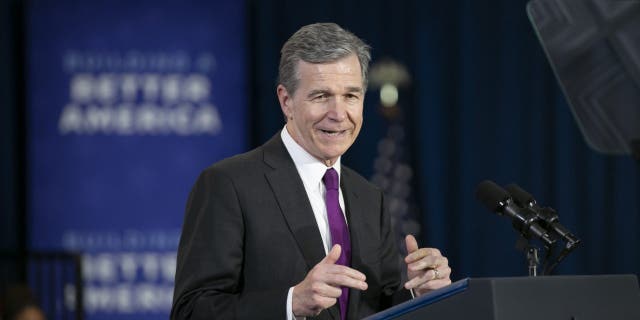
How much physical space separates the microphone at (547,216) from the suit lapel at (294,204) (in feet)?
1.38

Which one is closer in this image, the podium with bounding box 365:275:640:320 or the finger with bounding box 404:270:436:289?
the podium with bounding box 365:275:640:320

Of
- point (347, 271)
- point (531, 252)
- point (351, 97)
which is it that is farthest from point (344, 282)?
point (351, 97)

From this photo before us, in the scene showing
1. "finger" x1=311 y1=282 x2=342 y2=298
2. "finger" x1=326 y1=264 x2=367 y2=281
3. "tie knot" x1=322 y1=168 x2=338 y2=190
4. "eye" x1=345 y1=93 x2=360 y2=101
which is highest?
"eye" x1=345 y1=93 x2=360 y2=101

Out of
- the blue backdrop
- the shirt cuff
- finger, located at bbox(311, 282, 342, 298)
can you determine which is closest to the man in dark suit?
the shirt cuff

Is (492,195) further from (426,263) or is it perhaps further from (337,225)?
(337,225)

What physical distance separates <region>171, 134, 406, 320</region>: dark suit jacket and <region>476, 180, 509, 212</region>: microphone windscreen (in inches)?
12.2

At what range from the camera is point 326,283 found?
1.71m

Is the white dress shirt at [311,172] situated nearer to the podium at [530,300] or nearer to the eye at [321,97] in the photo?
the eye at [321,97]

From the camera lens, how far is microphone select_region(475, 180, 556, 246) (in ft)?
5.94

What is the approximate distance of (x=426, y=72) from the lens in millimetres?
5527

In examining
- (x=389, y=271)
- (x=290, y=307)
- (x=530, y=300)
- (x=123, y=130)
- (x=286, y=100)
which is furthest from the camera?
(x=123, y=130)

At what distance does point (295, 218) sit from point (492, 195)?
42cm

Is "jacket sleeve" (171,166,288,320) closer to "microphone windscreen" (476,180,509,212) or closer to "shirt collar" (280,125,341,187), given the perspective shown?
"shirt collar" (280,125,341,187)

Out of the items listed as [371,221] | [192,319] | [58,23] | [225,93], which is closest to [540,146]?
[225,93]
